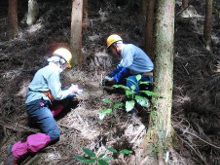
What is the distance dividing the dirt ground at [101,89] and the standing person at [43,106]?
186 mm

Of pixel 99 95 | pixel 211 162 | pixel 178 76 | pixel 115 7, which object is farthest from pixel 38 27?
pixel 211 162

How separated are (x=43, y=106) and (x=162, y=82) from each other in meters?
2.16

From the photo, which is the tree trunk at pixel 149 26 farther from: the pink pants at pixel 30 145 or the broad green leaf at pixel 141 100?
the pink pants at pixel 30 145

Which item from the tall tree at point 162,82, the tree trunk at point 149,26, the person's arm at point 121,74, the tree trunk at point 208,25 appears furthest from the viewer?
the tree trunk at point 208,25

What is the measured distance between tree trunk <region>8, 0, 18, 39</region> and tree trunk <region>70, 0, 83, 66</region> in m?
3.20

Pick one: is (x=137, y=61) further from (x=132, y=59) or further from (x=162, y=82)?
(x=162, y=82)

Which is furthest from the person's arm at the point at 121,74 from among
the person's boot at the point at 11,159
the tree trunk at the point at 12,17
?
the tree trunk at the point at 12,17

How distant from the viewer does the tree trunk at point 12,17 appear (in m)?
6.81

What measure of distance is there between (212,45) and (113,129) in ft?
19.4

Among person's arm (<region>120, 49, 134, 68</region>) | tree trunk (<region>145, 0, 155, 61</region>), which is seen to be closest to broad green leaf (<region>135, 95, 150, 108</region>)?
person's arm (<region>120, 49, 134, 68</region>)

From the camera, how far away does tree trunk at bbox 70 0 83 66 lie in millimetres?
4949

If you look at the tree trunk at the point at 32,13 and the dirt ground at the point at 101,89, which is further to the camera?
the tree trunk at the point at 32,13

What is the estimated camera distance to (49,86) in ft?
11.6

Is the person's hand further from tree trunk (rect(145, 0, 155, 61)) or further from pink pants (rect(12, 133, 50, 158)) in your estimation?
pink pants (rect(12, 133, 50, 158))
